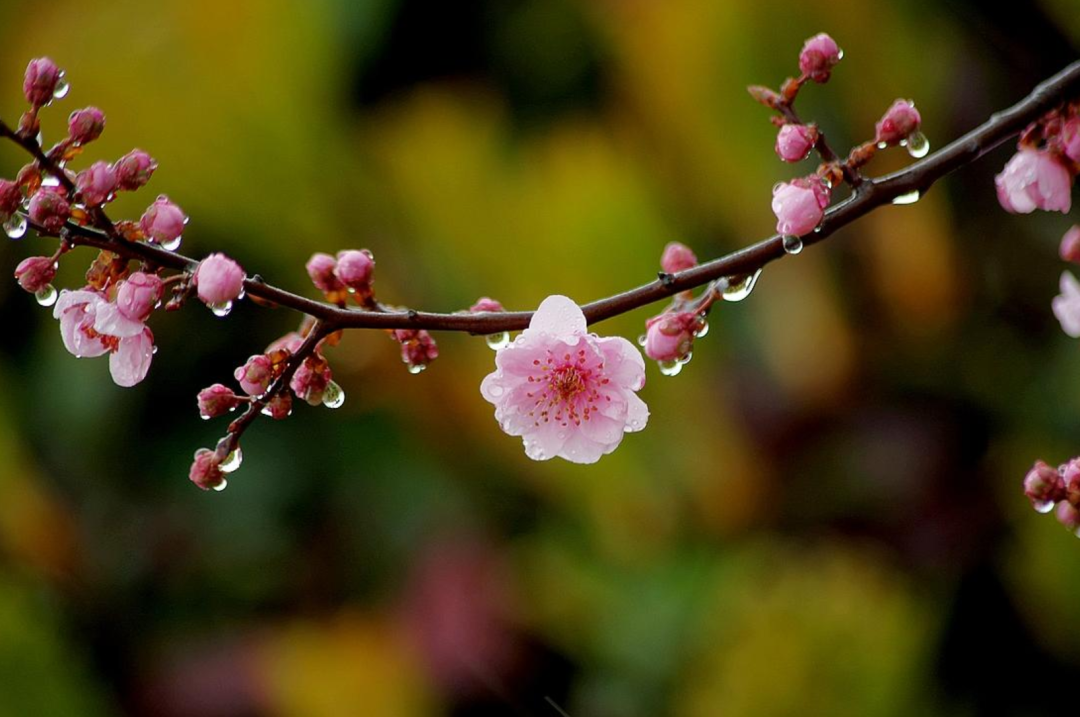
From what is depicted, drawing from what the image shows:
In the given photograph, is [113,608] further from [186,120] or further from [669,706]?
[669,706]

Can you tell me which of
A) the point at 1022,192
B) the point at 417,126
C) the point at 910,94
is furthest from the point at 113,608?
the point at 1022,192

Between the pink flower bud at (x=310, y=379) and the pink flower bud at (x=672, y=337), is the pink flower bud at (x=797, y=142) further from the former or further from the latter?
the pink flower bud at (x=310, y=379)

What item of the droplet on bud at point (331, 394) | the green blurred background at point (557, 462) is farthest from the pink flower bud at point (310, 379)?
the green blurred background at point (557, 462)

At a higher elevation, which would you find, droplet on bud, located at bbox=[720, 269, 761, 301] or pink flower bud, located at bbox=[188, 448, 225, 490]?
droplet on bud, located at bbox=[720, 269, 761, 301]

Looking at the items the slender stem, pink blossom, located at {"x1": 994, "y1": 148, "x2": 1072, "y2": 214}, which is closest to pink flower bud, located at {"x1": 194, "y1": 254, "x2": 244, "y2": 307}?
the slender stem

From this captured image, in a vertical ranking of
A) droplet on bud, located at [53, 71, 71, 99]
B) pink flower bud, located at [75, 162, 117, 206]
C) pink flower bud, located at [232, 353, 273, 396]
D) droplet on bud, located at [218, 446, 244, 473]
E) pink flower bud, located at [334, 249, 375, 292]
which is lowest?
droplet on bud, located at [218, 446, 244, 473]

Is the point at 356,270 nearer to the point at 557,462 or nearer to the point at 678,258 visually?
the point at 678,258

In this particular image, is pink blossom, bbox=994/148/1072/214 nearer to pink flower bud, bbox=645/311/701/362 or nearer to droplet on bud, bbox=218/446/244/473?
pink flower bud, bbox=645/311/701/362
